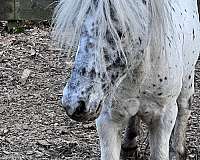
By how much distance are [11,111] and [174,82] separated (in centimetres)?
209

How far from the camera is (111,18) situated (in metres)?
2.34

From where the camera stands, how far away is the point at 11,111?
4.72m

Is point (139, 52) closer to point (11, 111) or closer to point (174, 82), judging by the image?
point (174, 82)

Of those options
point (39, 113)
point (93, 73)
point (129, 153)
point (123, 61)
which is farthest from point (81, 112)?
point (39, 113)

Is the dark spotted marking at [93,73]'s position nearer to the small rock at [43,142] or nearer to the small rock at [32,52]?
the small rock at [43,142]

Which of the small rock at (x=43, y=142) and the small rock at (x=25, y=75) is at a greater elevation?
the small rock at (x=43, y=142)

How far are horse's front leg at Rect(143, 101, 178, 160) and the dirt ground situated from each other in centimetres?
58

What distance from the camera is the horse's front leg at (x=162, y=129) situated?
2971 millimetres

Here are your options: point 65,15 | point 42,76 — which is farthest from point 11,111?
point 65,15

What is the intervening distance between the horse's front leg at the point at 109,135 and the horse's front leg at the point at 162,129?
0.18 meters

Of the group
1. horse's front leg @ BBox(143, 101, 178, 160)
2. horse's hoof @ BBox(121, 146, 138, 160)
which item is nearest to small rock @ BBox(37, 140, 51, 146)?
horse's hoof @ BBox(121, 146, 138, 160)

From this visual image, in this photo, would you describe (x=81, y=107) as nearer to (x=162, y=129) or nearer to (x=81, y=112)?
(x=81, y=112)

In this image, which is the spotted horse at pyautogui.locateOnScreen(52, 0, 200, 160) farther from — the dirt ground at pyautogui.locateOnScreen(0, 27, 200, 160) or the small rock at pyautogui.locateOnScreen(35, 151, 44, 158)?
the small rock at pyautogui.locateOnScreen(35, 151, 44, 158)

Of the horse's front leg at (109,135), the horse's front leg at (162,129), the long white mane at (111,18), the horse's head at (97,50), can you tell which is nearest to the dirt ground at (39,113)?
the horse's front leg at (109,135)
